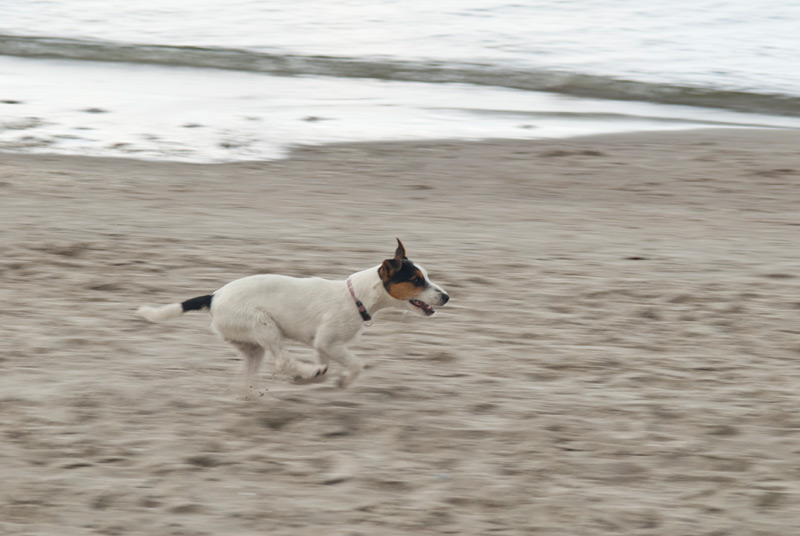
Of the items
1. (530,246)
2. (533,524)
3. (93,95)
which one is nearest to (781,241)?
(530,246)

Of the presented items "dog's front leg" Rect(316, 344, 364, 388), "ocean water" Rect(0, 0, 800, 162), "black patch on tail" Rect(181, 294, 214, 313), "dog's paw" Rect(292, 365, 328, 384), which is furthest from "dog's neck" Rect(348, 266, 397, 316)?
"ocean water" Rect(0, 0, 800, 162)

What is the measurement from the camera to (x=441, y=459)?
188 inches

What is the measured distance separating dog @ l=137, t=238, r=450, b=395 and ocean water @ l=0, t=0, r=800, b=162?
7360mm

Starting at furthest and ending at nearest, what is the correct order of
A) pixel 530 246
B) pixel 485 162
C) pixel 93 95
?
pixel 93 95, pixel 485 162, pixel 530 246

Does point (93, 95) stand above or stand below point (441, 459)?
above

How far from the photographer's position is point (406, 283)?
513 cm

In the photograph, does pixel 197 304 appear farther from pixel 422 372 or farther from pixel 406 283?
pixel 422 372

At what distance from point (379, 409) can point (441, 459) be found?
0.62m

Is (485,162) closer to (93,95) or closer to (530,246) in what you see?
(530,246)

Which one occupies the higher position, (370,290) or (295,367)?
(370,290)

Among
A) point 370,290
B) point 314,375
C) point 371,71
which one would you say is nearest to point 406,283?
point 370,290

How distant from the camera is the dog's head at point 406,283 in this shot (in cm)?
509

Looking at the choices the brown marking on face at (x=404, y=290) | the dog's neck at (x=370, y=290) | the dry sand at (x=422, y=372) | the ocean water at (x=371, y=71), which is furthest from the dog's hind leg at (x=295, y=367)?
the ocean water at (x=371, y=71)

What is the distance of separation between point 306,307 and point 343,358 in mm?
323
